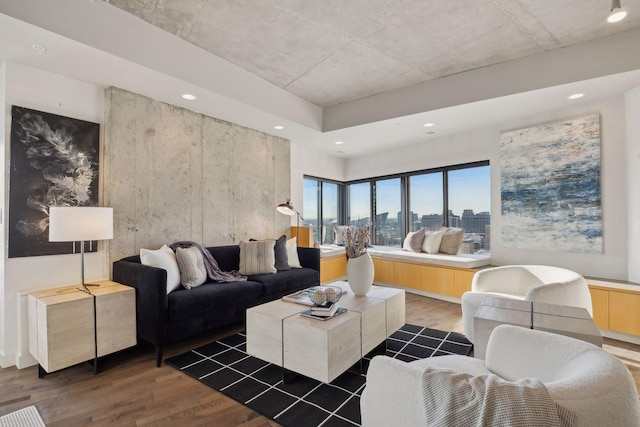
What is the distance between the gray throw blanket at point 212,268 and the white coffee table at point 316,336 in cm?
102

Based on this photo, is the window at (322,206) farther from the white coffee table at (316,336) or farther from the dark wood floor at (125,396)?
the dark wood floor at (125,396)

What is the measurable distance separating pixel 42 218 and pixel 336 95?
3.42 meters

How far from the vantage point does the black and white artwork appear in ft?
8.48

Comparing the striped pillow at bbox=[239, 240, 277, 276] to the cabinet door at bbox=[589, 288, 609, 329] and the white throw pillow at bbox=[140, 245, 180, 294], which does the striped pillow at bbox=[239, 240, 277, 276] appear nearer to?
the white throw pillow at bbox=[140, 245, 180, 294]

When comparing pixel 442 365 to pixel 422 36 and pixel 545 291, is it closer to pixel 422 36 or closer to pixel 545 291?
pixel 545 291

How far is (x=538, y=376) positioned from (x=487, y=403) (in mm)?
636

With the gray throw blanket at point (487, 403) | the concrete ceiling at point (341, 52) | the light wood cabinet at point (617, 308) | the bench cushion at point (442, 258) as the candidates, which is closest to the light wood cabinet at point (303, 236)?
the bench cushion at point (442, 258)

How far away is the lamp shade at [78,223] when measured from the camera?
2.42 meters

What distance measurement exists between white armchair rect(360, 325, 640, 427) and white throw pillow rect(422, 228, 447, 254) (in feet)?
12.0

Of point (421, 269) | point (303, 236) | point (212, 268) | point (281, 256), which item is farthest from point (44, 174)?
point (421, 269)

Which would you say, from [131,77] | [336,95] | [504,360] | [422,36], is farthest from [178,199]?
[504,360]

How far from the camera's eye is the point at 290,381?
229 cm

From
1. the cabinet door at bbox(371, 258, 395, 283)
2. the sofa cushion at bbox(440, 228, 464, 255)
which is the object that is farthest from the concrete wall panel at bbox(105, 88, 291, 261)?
the sofa cushion at bbox(440, 228, 464, 255)

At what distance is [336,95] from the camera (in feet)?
13.7
